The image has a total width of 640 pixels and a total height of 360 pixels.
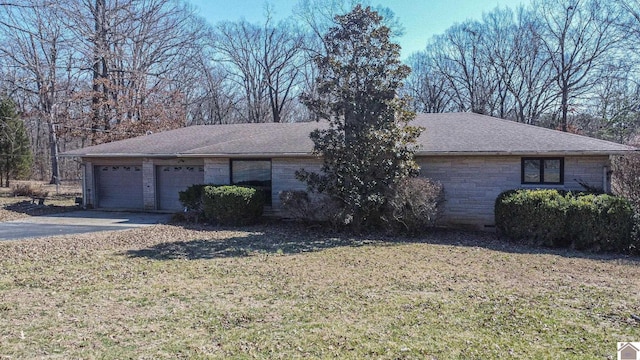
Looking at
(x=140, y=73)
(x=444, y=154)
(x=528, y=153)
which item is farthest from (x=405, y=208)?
(x=140, y=73)

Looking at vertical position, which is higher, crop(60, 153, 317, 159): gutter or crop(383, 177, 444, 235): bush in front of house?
crop(60, 153, 317, 159): gutter

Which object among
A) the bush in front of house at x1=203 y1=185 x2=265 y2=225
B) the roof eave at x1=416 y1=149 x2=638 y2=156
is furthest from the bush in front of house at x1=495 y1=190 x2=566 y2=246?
the bush in front of house at x1=203 y1=185 x2=265 y2=225

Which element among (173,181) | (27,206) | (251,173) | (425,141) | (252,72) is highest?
(252,72)

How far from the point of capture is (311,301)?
5707mm

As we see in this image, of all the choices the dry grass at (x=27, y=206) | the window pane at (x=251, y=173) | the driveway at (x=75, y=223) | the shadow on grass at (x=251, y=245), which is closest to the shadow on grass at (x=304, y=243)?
the shadow on grass at (x=251, y=245)

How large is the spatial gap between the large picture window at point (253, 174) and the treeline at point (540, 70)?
19.8 m

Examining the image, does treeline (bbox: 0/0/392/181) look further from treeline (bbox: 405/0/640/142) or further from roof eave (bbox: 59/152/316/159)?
treeline (bbox: 405/0/640/142)

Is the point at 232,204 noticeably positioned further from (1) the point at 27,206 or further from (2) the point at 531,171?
(1) the point at 27,206

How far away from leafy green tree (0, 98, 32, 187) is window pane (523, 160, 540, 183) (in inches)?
1124

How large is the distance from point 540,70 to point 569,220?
25.7 metres

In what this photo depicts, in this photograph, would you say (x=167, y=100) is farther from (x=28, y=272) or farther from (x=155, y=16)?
(x=28, y=272)

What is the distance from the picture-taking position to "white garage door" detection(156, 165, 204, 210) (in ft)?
51.5

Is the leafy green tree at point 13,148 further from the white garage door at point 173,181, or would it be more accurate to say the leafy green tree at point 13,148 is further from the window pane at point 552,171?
the window pane at point 552,171

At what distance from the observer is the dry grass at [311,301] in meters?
4.26
